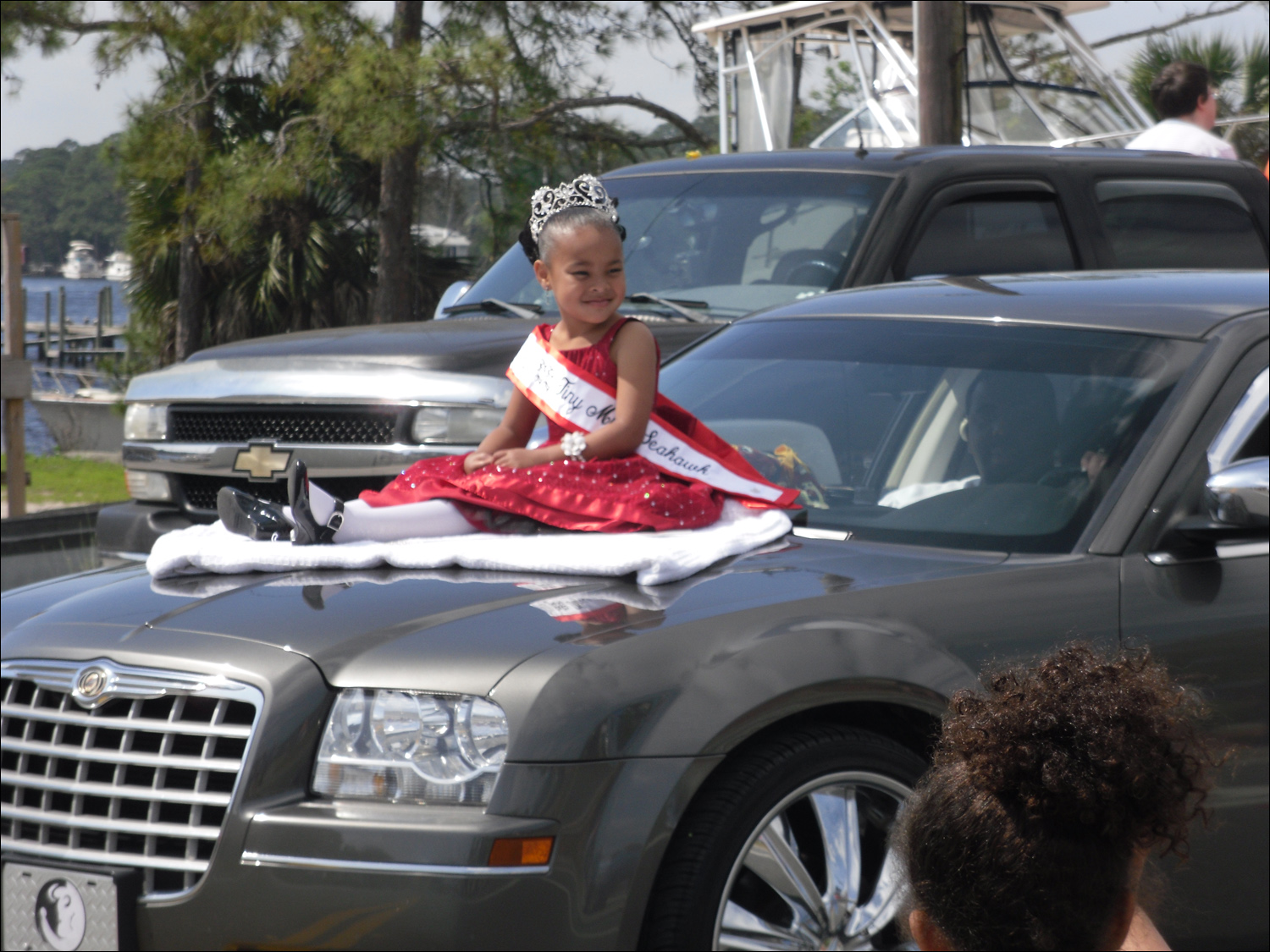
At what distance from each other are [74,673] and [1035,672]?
7.34 ft

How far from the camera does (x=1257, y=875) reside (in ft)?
11.6

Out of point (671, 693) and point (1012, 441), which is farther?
point (1012, 441)

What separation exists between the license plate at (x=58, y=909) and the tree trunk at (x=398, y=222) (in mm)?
12938

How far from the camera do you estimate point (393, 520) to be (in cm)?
390

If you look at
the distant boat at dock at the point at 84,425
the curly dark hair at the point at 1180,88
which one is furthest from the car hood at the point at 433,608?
the distant boat at dock at the point at 84,425

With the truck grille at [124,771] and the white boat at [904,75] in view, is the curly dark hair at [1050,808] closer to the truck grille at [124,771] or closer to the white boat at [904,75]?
the truck grille at [124,771]

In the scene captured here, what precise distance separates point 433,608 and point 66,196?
29832 mm

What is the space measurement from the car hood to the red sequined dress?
305mm

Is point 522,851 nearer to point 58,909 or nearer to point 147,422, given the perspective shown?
point 58,909

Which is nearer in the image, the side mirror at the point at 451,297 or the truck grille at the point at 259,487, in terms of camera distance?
the truck grille at the point at 259,487

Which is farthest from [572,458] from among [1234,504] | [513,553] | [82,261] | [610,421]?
[82,261]

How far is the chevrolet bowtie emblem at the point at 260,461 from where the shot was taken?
6.19 meters

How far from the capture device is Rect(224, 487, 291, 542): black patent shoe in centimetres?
385

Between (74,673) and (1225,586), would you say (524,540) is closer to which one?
(74,673)
